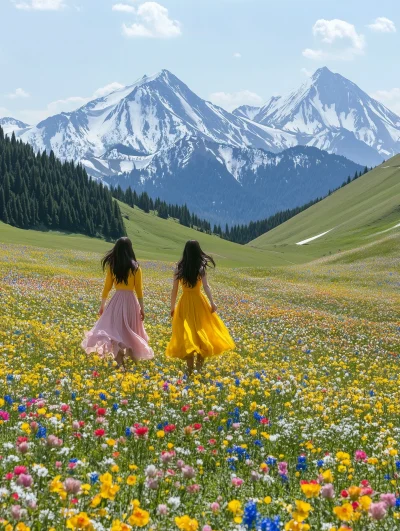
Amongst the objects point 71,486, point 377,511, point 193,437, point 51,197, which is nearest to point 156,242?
point 51,197

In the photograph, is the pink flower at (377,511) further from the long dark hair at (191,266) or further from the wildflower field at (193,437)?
the long dark hair at (191,266)

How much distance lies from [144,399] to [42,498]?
4.39 metres

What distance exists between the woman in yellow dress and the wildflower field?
43cm

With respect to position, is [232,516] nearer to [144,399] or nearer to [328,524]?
[328,524]

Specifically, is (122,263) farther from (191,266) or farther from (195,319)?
(195,319)

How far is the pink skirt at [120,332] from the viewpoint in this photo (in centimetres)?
1317

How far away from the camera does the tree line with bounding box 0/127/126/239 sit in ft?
488

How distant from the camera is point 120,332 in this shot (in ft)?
44.2

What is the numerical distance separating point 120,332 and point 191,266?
2.43 meters

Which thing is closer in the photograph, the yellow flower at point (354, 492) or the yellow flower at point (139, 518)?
the yellow flower at point (139, 518)

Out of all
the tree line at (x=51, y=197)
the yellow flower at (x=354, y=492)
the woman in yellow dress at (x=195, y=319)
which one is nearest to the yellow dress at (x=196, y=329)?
the woman in yellow dress at (x=195, y=319)

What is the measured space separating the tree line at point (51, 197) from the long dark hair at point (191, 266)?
141103mm

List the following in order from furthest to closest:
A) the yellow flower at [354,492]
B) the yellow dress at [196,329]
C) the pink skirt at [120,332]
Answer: the pink skirt at [120,332]
the yellow dress at [196,329]
the yellow flower at [354,492]

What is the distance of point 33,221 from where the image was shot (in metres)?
151
